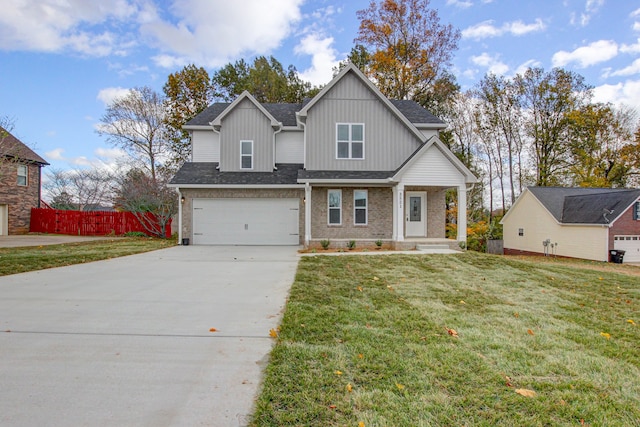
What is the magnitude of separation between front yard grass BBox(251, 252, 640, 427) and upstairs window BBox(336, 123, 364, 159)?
9414 mm

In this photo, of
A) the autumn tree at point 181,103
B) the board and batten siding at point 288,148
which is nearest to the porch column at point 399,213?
the board and batten siding at point 288,148

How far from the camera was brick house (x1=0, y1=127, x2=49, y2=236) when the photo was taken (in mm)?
20703

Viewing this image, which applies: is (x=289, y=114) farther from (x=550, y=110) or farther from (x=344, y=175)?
(x=550, y=110)

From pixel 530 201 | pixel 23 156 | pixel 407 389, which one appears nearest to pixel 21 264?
pixel 407 389

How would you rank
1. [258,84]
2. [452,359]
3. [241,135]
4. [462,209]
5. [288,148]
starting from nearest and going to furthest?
[452,359], [462,209], [241,135], [288,148], [258,84]

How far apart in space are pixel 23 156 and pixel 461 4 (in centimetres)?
2663

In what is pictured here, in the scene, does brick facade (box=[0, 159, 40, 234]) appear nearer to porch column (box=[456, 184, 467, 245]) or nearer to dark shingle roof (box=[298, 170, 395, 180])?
dark shingle roof (box=[298, 170, 395, 180])

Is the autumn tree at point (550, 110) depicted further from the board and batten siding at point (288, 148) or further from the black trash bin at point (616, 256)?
the board and batten siding at point (288, 148)

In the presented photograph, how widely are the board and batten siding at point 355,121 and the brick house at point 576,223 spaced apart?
1495 cm

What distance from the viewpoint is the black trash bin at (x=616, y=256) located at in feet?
65.8

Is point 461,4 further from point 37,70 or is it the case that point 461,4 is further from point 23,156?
point 23,156

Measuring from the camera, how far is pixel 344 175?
14.6m

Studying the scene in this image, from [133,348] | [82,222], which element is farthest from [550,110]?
[82,222]

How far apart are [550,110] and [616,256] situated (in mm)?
13206
